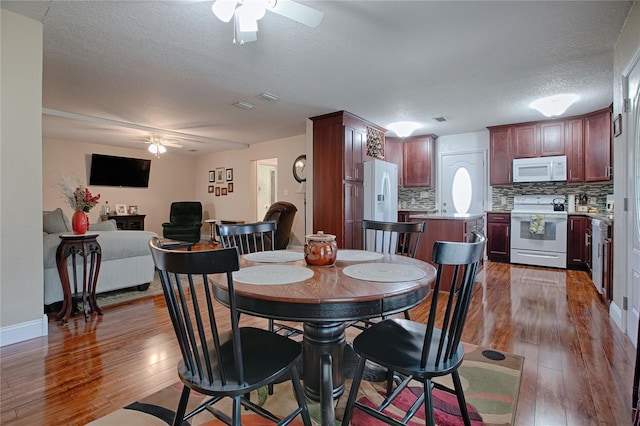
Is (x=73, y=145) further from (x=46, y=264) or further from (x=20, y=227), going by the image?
(x=20, y=227)

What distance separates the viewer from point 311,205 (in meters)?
5.12

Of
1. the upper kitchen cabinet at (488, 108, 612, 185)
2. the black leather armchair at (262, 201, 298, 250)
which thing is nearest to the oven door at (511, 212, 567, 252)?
the upper kitchen cabinet at (488, 108, 612, 185)

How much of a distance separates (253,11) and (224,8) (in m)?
0.16

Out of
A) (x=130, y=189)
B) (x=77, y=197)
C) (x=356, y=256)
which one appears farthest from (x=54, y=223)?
(x=130, y=189)

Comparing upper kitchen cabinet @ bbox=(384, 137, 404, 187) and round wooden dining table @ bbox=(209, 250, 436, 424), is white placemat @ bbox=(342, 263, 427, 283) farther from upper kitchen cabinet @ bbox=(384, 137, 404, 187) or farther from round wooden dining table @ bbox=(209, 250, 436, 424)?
upper kitchen cabinet @ bbox=(384, 137, 404, 187)

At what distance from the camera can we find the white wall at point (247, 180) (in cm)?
669

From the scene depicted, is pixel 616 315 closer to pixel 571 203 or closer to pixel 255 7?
pixel 571 203

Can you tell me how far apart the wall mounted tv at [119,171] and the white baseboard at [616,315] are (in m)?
8.79

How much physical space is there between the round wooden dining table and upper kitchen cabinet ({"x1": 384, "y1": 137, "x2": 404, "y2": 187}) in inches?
198

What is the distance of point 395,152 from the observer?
6625 mm

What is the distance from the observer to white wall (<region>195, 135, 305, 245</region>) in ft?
21.9

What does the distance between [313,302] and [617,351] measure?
247 cm

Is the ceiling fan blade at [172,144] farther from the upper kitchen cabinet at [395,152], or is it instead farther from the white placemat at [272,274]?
the white placemat at [272,274]

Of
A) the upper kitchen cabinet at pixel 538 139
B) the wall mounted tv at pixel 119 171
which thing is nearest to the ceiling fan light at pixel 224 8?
the upper kitchen cabinet at pixel 538 139
